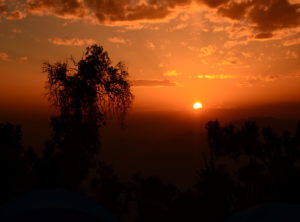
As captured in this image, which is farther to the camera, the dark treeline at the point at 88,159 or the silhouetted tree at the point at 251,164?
the silhouetted tree at the point at 251,164

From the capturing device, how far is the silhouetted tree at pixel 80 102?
56.5 ft

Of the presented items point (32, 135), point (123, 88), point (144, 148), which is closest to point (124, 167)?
point (144, 148)

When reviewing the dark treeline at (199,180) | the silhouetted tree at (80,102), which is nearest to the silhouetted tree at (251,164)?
the dark treeline at (199,180)

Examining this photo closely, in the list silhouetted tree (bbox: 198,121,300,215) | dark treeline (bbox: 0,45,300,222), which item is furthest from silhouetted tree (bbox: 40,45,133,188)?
silhouetted tree (bbox: 198,121,300,215)

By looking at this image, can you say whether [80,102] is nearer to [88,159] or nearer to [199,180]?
[88,159]

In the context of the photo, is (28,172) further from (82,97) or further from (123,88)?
(123,88)

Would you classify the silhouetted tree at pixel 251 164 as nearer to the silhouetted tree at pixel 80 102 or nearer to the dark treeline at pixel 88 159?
the dark treeline at pixel 88 159

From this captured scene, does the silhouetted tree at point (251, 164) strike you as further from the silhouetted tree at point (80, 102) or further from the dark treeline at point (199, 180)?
the silhouetted tree at point (80, 102)

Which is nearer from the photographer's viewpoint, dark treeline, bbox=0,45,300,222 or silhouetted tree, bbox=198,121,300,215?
dark treeline, bbox=0,45,300,222

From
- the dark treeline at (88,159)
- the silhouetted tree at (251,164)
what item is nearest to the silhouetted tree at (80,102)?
the dark treeline at (88,159)

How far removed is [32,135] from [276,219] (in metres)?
187

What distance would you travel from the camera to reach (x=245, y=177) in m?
26.5

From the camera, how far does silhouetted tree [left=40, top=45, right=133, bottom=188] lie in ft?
56.5

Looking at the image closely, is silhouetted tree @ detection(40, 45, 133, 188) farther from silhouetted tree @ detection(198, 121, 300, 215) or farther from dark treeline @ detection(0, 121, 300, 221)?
silhouetted tree @ detection(198, 121, 300, 215)
